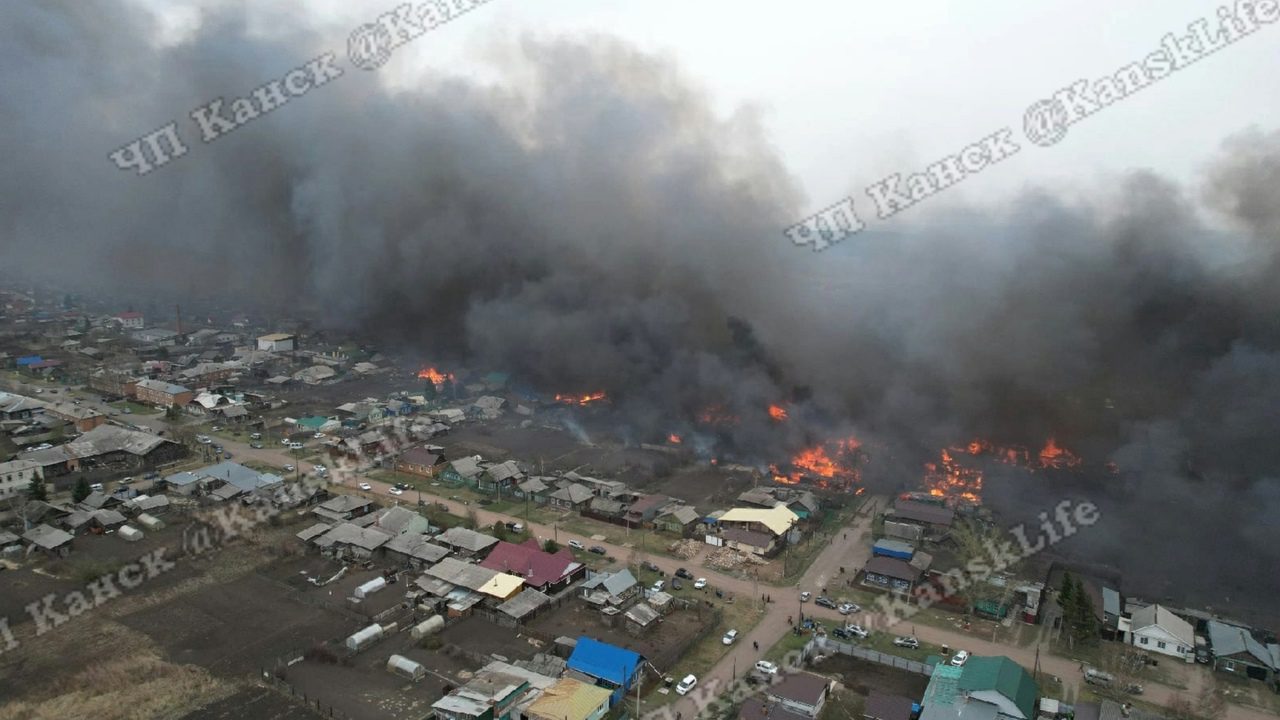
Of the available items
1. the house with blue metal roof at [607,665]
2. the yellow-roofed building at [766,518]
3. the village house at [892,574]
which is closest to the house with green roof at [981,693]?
the village house at [892,574]

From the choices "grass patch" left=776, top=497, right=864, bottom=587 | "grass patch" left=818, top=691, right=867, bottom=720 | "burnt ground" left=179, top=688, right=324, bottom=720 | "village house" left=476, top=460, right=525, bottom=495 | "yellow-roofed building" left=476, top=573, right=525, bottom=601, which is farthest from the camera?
"village house" left=476, top=460, right=525, bottom=495

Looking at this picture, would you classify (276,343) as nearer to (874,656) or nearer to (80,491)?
(80,491)

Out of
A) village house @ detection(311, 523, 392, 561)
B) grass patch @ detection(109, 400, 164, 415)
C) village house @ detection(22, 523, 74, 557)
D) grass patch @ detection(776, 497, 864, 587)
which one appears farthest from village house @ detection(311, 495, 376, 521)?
grass patch @ detection(109, 400, 164, 415)

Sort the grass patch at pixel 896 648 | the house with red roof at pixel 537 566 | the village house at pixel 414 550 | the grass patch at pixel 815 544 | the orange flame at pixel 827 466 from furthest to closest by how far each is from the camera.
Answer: the orange flame at pixel 827 466
the grass patch at pixel 815 544
the village house at pixel 414 550
the house with red roof at pixel 537 566
the grass patch at pixel 896 648

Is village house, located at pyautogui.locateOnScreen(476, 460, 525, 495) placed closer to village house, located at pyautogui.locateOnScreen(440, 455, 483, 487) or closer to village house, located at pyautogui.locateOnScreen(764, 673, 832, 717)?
village house, located at pyautogui.locateOnScreen(440, 455, 483, 487)

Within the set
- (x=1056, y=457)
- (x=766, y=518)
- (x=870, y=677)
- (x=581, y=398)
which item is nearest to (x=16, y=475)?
(x=581, y=398)

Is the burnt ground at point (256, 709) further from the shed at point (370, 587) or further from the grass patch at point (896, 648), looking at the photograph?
the grass patch at point (896, 648)

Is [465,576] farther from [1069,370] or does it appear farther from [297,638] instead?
[1069,370]
